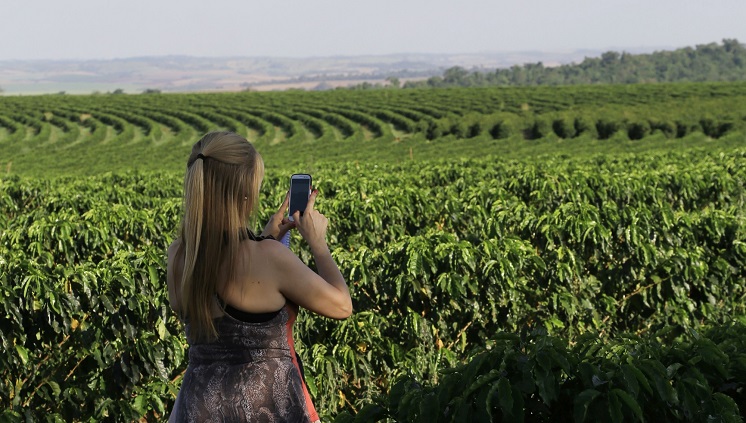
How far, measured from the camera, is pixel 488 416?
2473 mm

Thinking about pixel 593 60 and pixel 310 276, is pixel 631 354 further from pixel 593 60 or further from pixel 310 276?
pixel 593 60

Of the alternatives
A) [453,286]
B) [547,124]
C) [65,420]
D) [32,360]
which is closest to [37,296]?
[32,360]

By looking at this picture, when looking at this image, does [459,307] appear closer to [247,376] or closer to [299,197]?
[299,197]

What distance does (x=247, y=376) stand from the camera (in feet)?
8.36

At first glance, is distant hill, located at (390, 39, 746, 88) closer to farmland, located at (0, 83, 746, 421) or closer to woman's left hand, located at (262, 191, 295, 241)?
farmland, located at (0, 83, 746, 421)

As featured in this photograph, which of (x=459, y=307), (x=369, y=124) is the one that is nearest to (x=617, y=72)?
(x=369, y=124)

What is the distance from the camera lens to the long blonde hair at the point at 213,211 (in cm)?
245

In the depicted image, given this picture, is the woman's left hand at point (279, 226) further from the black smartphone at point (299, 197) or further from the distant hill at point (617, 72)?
the distant hill at point (617, 72)

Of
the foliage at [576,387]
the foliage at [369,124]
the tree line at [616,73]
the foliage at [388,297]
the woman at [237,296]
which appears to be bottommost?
the tree line at [616,73]

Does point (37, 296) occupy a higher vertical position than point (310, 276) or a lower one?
lower

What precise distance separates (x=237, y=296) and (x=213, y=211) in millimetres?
269

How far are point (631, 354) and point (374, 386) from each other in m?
3.30

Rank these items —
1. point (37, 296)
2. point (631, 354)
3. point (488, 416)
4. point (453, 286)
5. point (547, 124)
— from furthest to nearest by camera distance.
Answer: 1. point (547, 124)
2. point (453, 286)
3. point (37, 296)
4. point (631, 354)
5. point (488, 416)

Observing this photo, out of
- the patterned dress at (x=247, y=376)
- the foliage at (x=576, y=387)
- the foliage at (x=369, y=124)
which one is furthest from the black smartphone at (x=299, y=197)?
the foliage at (x=369, y=124)
